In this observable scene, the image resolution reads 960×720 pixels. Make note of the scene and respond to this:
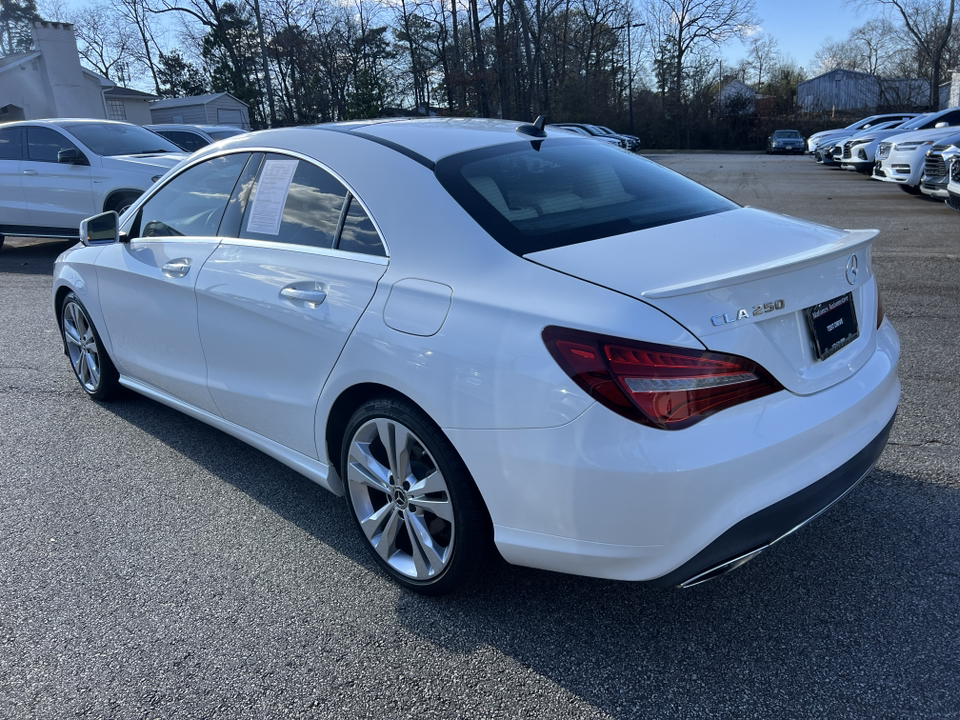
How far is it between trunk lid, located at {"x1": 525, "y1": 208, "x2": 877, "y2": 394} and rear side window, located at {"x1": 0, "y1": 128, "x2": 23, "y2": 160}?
35.3 ft

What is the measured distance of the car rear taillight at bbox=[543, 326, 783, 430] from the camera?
2.13 meters

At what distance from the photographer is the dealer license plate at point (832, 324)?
2.43m

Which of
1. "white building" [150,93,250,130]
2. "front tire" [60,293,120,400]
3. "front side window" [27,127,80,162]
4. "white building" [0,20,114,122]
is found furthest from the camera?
"white building" [150,93,250,130]

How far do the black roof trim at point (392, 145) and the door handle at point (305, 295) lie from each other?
0.62 metres

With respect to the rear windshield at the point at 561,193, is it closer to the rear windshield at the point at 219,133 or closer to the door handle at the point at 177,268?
the door handle at the point at 177,268

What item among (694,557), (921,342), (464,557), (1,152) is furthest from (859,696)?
(1,152)

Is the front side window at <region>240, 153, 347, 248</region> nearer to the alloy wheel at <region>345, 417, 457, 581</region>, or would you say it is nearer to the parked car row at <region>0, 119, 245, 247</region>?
the alloy wheel at <region>345, 417, 457, 581</region>

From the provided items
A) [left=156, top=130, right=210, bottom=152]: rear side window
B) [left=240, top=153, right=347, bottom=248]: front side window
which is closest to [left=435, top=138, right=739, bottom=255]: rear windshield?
[left=240, top=153, right=347, bottom=248]: front side window

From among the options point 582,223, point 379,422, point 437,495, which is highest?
point 582,223

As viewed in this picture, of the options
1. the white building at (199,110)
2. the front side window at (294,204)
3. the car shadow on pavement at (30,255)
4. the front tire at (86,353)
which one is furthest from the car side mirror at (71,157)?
the white building at (199,110)

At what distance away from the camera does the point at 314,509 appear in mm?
3596

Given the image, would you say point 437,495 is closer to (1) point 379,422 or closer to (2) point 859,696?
(1) point 379,422

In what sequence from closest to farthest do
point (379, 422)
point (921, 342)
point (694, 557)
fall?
point (694, 557) < point (379, 422) < point (921, 342)

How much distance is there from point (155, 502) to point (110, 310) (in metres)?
1.31
